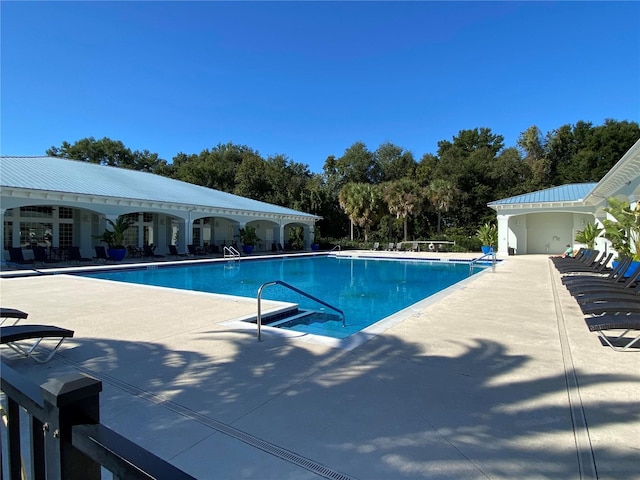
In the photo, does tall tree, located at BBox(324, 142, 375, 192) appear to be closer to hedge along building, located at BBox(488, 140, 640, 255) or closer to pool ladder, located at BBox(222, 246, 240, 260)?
hedge along building, located at BBox(488, 140, 640, 255)

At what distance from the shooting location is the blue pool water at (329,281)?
32.1 ft

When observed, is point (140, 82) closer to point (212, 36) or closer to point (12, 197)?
point (212, 36)

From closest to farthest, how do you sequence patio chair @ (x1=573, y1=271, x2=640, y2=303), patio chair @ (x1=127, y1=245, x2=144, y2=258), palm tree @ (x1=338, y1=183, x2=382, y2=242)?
1. patio chair @ (x1=573, y1=271, x2=640, y2=303)
2. patio chair @ (x1=127, y1=245, x2=144, y2=258)
3. palm tree @ (x1=338, y1=183, x2=382, y2=242)

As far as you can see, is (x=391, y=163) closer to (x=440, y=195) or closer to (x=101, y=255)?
(x=440, y=195)

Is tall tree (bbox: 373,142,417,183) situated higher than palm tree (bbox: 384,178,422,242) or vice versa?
tall tree (bbox: 373,142,417,183)

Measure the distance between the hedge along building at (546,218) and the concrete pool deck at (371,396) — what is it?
19.6 meters

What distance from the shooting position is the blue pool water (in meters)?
9.80

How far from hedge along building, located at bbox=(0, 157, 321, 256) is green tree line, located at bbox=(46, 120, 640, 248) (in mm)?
9582

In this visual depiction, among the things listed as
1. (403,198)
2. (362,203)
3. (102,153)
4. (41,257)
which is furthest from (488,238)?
(102,153)

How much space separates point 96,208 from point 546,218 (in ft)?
96.1

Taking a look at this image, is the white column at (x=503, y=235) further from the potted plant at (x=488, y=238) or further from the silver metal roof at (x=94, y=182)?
the silver metal roof at (x=94, y=182)

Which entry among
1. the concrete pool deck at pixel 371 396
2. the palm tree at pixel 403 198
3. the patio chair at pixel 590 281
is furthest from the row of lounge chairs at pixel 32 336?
the palm tree at pixel 403 198

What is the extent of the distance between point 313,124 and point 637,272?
37573 mm

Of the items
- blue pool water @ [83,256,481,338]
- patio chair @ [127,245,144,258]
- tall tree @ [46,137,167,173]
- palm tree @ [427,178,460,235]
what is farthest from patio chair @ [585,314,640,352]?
tall tree @ [46,137,167,173]
